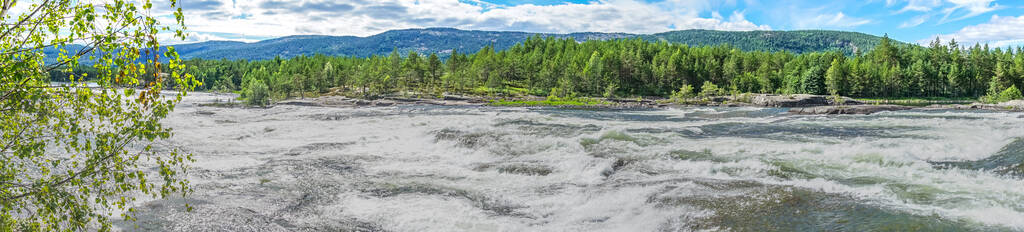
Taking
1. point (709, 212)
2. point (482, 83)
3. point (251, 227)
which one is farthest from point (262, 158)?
point (482, 83)

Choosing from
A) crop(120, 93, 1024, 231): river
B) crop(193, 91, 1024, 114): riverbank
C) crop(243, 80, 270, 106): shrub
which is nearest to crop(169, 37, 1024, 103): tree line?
crop(193, 91, 1024, 114): riverbank

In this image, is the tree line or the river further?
the tree line

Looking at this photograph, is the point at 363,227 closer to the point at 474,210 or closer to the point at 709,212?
the point at 474,210

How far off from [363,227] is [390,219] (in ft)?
2.93

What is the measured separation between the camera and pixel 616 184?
1739cm

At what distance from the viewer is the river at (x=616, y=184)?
1305cm

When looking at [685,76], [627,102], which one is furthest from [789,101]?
[685,76]

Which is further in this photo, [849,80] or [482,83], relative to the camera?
[482,83]

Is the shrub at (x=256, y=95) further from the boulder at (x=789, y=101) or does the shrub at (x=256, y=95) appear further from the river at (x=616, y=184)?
the boulder at (x=789, y=101)

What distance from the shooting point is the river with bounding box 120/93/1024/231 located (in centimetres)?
1305

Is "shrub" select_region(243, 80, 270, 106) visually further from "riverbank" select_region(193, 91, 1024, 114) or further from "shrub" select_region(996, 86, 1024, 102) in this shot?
"shrub" select_region(996, 86, 1024, 102)

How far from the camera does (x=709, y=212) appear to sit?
13219 mm

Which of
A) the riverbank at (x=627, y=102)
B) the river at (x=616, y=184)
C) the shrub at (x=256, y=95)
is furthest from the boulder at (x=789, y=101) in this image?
the shrub at (x=256, y=95)

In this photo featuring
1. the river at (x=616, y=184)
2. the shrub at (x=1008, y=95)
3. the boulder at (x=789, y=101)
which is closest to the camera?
the river at (x=616, y=184)
